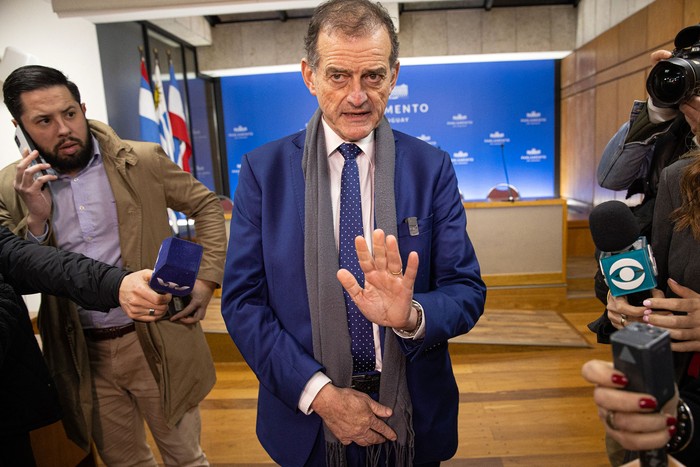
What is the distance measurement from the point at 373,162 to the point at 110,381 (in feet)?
4.25

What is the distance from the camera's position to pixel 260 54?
6.87 metres

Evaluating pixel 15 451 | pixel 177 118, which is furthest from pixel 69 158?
Result: pixel 177 118

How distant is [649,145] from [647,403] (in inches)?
45.1

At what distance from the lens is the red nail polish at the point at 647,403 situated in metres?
0.57

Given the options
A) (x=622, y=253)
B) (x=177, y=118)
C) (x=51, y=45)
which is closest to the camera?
(x=622, y=253)

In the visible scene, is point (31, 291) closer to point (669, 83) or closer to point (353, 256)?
point (353, 256)

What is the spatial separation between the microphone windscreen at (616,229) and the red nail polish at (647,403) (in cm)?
45

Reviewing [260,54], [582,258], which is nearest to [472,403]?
[582,258]

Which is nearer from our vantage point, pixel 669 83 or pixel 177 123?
pixel 669 83

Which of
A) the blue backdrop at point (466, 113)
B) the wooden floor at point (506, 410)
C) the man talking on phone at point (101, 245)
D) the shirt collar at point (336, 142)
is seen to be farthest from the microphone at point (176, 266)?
the blue backdrop at point (466, 113)

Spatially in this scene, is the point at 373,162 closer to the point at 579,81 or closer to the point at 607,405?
the point at 607,405

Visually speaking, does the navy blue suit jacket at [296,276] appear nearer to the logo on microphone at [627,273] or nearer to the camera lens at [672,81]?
the logo on microphone at [627,273]

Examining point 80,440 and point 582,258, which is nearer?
point 80,440

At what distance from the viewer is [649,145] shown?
4.79 ft
